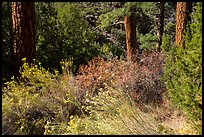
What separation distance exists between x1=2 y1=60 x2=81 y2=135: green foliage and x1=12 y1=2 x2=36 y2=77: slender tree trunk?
0.54 meters

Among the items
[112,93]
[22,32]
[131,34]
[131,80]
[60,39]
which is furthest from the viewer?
[60,39]

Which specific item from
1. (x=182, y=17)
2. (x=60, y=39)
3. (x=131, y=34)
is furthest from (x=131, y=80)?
(x=60, y=39)

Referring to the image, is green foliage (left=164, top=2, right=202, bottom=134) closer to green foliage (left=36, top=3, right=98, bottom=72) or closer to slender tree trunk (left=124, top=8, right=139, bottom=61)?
slender tree trunk (left=124, top=8, right=139, bottom=61)

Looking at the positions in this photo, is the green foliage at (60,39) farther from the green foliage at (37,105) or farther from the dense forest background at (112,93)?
the green foliage at (37,105)

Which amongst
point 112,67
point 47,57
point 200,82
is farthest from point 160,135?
point 47,57

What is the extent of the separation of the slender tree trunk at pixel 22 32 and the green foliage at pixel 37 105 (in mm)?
544

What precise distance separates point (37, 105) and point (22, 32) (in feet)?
5.02

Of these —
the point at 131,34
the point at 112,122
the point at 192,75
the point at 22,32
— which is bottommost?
the point at 112,122

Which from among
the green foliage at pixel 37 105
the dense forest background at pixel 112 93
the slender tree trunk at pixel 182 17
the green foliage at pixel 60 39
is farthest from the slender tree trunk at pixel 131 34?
the green foliage at pixel 37 105

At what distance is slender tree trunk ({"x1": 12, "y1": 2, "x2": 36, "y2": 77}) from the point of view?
22.0ft

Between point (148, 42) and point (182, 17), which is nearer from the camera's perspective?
point (182, 17)

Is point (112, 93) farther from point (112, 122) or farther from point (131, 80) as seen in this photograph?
point (131, 80)

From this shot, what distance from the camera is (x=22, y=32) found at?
22.3ft

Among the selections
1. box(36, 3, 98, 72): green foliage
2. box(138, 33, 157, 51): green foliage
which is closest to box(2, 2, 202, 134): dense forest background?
box(36, 3, 98, 72): green foliage
